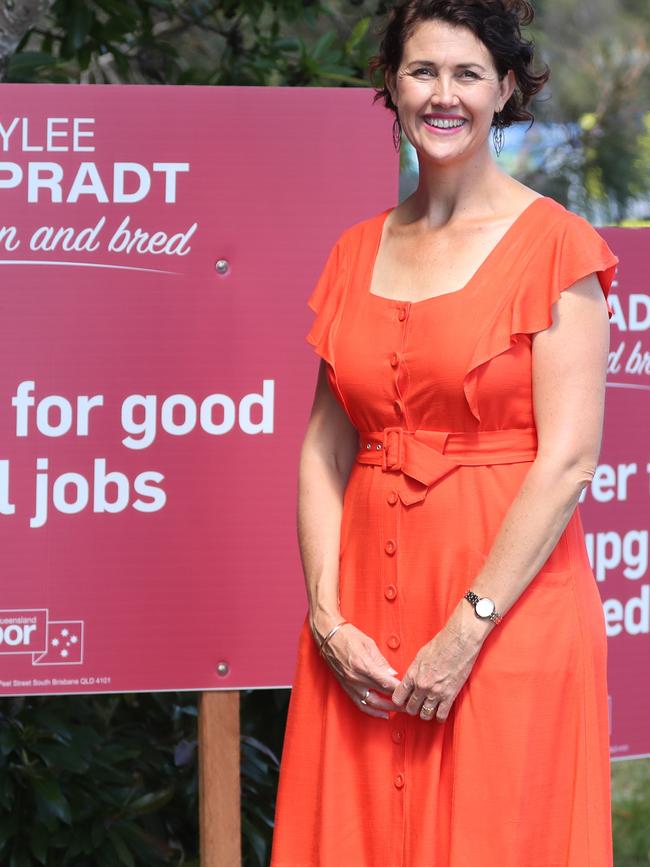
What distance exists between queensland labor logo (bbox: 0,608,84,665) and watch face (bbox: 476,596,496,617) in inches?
34.9

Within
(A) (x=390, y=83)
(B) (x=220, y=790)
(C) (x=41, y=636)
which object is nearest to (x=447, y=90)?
(A) (x=390, y=83)

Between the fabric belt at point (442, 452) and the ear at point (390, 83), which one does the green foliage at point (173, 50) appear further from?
the fabric belt at point (442, 452)

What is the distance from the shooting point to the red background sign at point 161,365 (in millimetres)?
2320

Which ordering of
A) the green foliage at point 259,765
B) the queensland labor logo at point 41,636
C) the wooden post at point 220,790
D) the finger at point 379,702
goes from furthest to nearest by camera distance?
the green foliage at point 259,765, the wooden post at point 220,790, the queensland labor logo at point 41,636, the finger at point 379,702

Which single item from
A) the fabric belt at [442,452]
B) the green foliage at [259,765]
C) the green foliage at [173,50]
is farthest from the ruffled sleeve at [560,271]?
the green foliage at [259,765]

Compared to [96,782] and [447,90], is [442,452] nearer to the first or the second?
[447,90]

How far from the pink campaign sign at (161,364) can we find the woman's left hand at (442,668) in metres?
0.68

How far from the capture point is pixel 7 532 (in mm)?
2316

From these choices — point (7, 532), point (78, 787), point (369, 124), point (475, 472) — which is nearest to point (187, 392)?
point (7, 532)

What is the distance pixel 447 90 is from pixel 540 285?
272 millimetres

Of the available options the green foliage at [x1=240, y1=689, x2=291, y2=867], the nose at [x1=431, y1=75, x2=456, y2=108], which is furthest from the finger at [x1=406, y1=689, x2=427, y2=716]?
the green foliage at [x1=240, y1=689, x2=291, y2=867]

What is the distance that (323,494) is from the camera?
193 cm

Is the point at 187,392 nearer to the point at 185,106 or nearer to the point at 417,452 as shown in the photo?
the point at 185,106

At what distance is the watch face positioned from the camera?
1676mm
